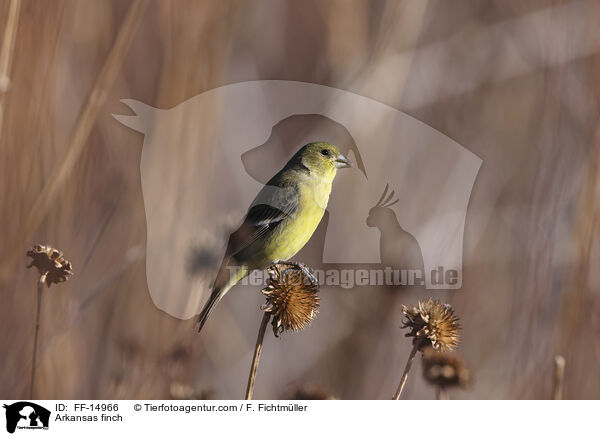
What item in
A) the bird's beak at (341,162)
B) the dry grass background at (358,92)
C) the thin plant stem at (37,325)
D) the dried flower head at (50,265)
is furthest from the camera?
the bird's beak at (341,162)

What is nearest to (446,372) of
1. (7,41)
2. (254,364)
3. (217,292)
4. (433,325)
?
(433,325)

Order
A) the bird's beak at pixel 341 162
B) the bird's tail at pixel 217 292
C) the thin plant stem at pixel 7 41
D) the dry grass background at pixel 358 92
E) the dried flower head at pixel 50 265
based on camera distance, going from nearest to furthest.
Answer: the dried flower head at pixel 50 265 < the thin plant stem at pixel 7 41 < the bird's tail at pixel 217 292 < the dry grass background at pixel 358 92 < the bird's beak at pixel 341 162

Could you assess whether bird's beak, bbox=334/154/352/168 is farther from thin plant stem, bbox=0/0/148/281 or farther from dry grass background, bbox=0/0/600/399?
thin plant stem, bbox=0/0/148/281

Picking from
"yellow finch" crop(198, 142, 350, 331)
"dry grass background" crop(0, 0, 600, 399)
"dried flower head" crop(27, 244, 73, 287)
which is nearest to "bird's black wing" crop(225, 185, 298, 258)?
"yellow finch" crop(198, 142, 350, 331)

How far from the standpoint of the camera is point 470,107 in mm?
2424

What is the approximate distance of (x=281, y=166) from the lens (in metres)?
2.00

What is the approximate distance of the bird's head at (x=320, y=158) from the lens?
185 centimetres

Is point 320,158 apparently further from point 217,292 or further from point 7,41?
point 7,41

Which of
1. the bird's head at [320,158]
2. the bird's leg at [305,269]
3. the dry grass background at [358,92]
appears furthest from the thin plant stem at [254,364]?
the bird's head at [320,158]

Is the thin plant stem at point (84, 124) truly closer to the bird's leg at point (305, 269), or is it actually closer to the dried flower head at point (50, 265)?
the dried flower head at point (50, 265)

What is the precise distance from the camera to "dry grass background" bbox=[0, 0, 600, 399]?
177 cm
